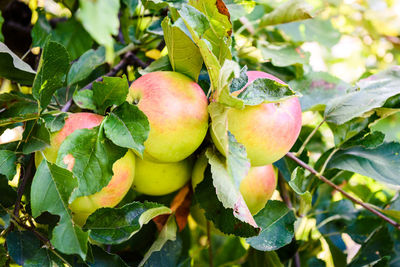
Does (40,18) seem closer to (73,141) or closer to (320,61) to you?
(73,141)

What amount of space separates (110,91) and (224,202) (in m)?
0.25

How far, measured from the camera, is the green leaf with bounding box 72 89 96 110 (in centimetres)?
Answer: 62

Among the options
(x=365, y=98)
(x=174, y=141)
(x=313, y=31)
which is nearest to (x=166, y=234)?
(x=174, y=141)

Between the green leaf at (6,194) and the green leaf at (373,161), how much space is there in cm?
62

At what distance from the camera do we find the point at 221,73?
531mm

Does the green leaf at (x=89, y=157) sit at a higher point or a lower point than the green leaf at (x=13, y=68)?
lower

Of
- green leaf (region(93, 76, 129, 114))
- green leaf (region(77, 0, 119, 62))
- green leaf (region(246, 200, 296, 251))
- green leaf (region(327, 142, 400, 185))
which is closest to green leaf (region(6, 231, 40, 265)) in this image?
green leaf (region(93, 76, 129, 114))

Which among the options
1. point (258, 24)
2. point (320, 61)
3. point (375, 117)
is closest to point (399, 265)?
point (375, 117)

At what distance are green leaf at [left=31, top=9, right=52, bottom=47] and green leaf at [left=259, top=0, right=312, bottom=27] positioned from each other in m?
0.53

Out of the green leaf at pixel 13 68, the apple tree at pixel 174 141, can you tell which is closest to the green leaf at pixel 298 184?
the apple tree at pixel 174 141

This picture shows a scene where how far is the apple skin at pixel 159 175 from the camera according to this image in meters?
0.68

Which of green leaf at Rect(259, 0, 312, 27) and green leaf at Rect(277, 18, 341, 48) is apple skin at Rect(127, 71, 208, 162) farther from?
green leaf at Rect(277, 18, 341, 48)

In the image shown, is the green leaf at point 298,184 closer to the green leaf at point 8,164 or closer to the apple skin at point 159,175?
the apple skin at point 159,175

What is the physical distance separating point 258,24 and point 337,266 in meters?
0.66
